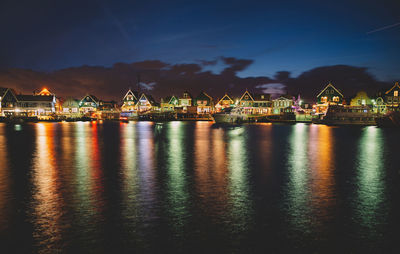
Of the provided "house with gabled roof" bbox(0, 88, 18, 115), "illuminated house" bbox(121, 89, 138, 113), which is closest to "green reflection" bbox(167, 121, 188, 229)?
"illuminated house" bbox(121, 89, 138, 113)

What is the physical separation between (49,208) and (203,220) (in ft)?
17.9

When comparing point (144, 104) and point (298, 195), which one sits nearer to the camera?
point (298, 195)

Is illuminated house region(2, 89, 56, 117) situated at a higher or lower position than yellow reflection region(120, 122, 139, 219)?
higher

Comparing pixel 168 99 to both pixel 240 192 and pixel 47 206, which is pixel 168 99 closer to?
pixel 240 192

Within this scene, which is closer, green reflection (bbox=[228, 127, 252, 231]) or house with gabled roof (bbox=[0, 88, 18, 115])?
green reflection (bbox=[228, 127, 252, 231])

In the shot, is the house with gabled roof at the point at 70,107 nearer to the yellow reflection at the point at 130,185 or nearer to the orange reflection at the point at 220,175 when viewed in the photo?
the yellow reflection at the point at 130,185

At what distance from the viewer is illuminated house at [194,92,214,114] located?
11156 cm

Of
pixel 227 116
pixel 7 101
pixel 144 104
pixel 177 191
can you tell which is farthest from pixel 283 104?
pixel 7 101

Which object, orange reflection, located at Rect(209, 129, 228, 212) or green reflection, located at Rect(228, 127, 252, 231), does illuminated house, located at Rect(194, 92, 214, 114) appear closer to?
orange reflection, located at Rect(209, 129, 228, 212)

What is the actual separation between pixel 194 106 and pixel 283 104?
34.7 m

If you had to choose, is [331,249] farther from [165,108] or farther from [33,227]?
[165,108]

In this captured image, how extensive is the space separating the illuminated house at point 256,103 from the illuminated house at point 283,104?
8.90 ft

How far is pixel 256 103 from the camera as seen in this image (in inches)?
4235

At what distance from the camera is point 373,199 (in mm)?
10742
